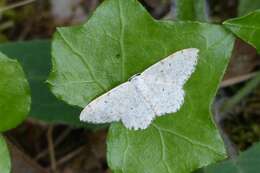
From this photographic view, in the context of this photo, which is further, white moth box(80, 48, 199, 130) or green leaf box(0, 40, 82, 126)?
green leaf box(0, 40, 82, 126)

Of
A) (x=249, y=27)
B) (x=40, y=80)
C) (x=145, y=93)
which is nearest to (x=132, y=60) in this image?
(x=145, y=93)

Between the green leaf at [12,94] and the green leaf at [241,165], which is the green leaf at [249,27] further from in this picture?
the green leaf at [12,94]

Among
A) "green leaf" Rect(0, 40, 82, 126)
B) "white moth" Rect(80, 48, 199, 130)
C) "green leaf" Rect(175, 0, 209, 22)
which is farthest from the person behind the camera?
"green leaf" Rect(0, 40, 82, 126)

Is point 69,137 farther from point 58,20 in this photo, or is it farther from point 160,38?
point 160,38

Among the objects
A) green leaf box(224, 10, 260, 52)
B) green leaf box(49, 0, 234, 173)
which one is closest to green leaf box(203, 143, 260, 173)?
green leaf box(49, 0, 234, 173)

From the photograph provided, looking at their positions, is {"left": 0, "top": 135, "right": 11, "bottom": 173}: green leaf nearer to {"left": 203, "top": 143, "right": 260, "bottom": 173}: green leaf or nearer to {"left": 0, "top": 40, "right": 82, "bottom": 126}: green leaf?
{"left": 0, "top": 40, "right": 82, "bottom": 126}: green leaf

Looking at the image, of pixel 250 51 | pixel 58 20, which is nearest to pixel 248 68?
pixel 250 51

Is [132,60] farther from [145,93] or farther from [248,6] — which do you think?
[248,6]
